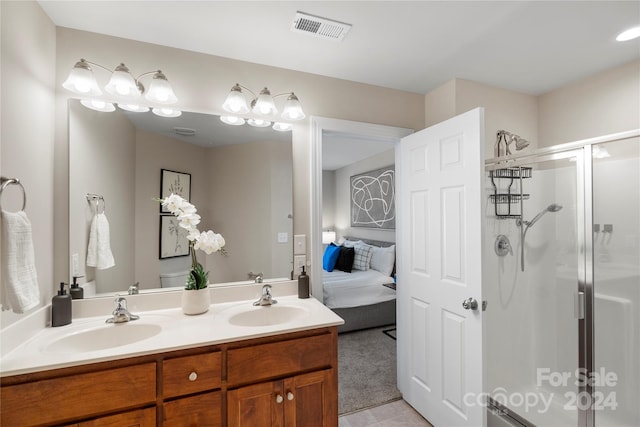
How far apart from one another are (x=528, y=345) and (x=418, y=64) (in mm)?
2250

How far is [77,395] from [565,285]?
2842 mm

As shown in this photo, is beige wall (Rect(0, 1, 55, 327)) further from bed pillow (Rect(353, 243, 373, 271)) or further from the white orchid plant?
bed pillow (Rect(353, 243, 373, 271))

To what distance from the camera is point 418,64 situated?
195cm

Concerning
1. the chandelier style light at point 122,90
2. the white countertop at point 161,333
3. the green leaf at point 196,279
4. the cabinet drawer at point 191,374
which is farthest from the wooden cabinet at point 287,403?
the chandelier style light at point 122,90

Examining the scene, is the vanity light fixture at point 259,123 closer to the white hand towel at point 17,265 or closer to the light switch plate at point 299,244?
Result: the light switch plate at point 299,244

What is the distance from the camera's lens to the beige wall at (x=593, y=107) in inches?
76.0

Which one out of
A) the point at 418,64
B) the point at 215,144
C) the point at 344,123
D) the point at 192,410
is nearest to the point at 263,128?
the point at 215,144

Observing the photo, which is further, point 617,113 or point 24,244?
point 617,113

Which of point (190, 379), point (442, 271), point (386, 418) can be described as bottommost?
point (386, 418)

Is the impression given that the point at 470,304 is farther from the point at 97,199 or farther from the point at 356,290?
the point at 97,199

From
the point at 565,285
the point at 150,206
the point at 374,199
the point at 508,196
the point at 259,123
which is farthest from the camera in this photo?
the point at 374,199

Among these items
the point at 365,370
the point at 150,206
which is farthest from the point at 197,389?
the point at 365,370

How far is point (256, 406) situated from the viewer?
134 cm

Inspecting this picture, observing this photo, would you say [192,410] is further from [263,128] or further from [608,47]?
[608,47]
